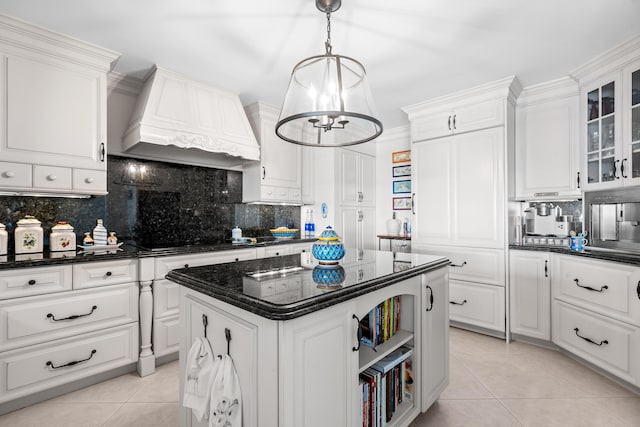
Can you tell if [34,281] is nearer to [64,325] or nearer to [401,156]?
[64,325]

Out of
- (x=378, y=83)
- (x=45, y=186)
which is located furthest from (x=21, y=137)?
(x=378, y=83)

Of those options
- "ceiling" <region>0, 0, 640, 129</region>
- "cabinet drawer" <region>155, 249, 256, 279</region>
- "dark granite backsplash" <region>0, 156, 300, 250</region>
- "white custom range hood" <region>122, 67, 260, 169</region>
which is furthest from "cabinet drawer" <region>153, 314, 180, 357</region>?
"ceiling" <region>0, 0, 640, 129</region>

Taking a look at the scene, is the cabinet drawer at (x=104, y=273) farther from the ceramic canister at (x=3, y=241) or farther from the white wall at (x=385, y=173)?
the white wall at (x=385, y=173)

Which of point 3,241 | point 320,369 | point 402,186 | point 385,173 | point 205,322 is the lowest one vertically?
point 320,369

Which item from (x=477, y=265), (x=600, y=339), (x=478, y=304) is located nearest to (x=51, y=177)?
(x=477, y=265)

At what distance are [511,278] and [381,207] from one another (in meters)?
2.12

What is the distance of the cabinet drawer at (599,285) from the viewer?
213 cm

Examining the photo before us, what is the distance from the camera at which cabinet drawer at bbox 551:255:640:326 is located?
213 centimetres

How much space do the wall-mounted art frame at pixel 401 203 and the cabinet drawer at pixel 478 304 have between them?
4.64 ft

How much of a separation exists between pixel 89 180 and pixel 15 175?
400 mm

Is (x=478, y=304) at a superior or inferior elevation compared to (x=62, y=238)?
inferior

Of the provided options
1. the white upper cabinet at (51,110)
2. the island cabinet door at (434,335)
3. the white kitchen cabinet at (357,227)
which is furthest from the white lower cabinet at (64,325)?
the white kitchen cabinet at (357,227)

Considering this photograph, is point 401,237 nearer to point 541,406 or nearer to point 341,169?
point 341,169

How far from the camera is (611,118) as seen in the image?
2.55 m
